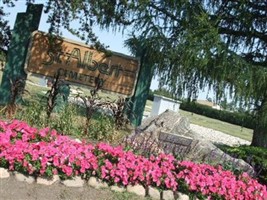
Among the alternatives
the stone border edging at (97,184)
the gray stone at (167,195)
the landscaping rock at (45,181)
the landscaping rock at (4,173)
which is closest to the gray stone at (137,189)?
the stone border edging at (97,184)

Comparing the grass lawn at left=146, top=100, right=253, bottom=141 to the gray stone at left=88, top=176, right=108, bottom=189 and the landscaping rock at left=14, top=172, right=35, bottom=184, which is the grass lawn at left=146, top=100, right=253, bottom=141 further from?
the landscaping rock at left=14, top=172, right=35, bottom=184

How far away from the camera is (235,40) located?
387 inches

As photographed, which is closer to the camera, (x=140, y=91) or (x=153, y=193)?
(x=153, y=193)

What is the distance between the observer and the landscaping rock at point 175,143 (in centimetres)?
580

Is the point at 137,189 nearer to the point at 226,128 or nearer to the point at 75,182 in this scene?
the point at 75,182

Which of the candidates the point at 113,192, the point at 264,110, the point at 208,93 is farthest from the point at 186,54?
the point at 113,192

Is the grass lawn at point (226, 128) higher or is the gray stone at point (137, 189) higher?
the grass lawn at point (226, 128)

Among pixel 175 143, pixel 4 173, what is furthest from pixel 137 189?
A: pixel 175 143

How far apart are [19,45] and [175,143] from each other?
4190 millimetres

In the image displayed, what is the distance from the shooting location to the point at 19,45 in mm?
8461

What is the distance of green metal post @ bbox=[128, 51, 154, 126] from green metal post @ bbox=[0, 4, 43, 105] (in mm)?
2405

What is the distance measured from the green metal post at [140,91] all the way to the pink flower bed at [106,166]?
13.4 feet

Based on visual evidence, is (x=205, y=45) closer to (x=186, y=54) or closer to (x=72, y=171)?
(x=186, y=54)

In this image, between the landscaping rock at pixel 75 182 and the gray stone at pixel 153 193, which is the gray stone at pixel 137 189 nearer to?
the gray stone at pixel 153 193
